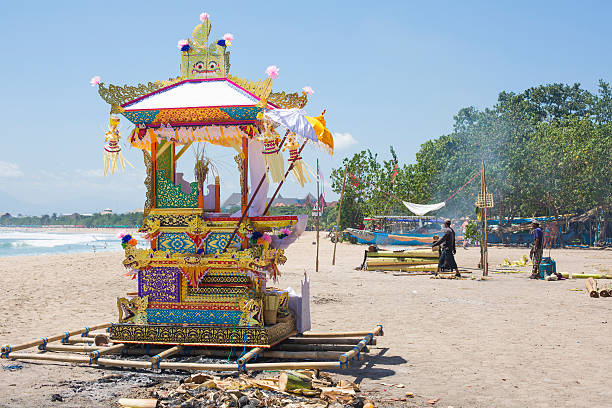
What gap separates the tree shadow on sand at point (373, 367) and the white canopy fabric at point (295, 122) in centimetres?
311

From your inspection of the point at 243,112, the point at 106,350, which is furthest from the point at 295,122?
the point at 106,350

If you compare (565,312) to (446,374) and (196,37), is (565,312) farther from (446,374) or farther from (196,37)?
(196,37)

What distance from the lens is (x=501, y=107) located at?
167 ft

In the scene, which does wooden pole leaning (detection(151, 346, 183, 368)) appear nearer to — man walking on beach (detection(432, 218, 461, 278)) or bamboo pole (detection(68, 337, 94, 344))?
bamboo pole (detection(68, 337, 94, 344))

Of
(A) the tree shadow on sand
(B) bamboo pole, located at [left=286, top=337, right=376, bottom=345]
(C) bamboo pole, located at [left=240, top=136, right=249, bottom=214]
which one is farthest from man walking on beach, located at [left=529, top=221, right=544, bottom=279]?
(C) bamboo pole, located at [left=240, top=136, right=249, bottom=214]

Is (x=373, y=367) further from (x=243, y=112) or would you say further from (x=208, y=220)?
(x=243, y=112)

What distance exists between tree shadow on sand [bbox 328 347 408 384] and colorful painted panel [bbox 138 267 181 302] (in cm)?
255

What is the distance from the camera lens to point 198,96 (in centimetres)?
804

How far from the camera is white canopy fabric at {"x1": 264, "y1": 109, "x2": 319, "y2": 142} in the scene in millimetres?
7352

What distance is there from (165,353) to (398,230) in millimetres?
43199

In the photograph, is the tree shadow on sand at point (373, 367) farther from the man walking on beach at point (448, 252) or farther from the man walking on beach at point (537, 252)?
the man walking on beach at point (537, 252)

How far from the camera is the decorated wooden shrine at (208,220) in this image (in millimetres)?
7695

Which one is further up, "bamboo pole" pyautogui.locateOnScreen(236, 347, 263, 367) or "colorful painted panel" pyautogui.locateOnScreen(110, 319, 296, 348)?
"colorful painted panel" pyautogui.locateOnScreen(110, 319, 296, 348)

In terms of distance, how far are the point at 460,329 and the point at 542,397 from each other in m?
4.25
